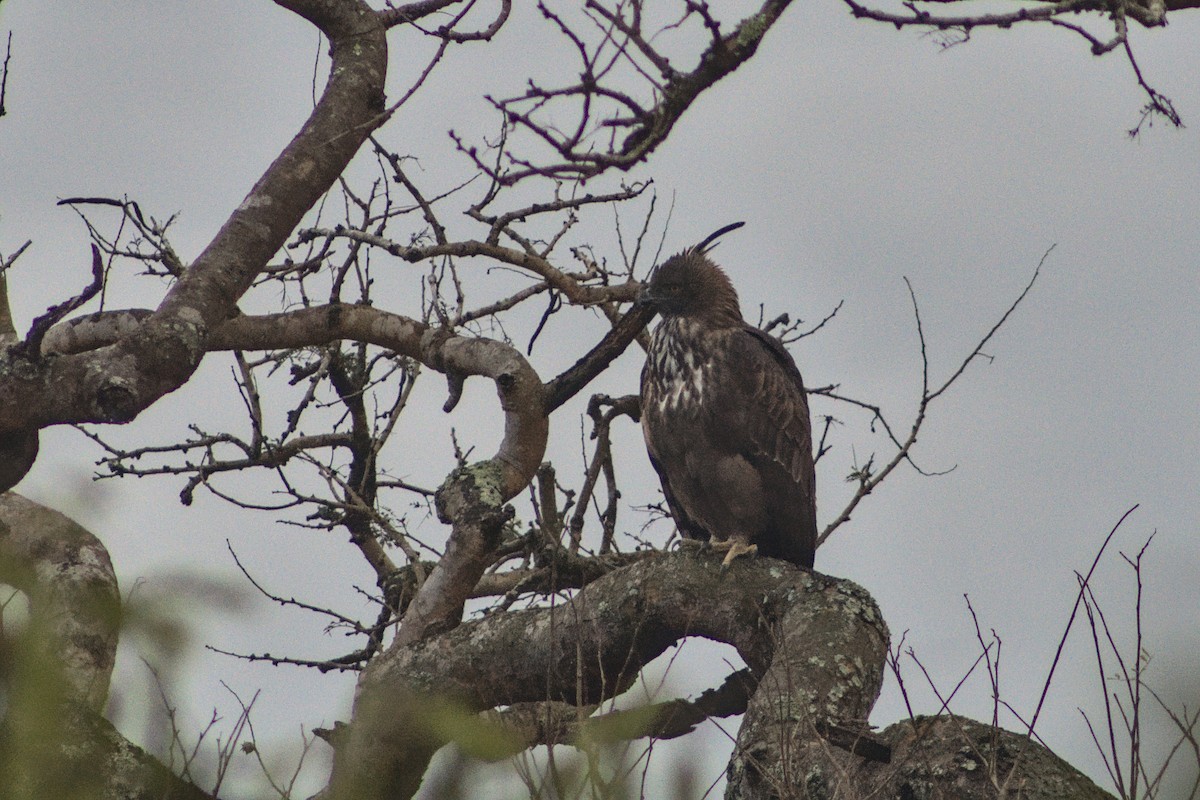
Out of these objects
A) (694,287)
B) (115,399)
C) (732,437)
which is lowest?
(115,399)

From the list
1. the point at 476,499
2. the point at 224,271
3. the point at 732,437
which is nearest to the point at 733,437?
the point at 732,437

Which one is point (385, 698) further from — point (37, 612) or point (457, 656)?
point (37, 612)

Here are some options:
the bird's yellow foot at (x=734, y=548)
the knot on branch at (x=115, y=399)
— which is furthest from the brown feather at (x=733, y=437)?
the knot on branch at (x=115, y=399)

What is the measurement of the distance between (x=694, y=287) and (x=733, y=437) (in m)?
0.94

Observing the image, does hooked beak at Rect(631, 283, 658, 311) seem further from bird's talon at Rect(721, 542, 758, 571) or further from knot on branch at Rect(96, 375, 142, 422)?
knot on branch at Rect(96, 375, 142, 422)

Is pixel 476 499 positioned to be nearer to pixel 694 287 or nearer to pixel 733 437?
pixel 733 437

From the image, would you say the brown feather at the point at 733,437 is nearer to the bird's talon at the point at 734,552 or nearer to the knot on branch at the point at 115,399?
the bird's talon at the point at 734,552

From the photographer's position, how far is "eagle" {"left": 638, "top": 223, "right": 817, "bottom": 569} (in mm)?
5422

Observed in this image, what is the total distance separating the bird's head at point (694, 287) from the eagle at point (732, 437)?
15 cm

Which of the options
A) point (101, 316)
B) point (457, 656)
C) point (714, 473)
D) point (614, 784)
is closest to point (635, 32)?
point (614, 784)

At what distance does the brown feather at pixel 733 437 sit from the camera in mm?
5422

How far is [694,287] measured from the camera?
6043mm

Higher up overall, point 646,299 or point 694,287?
point 694,287

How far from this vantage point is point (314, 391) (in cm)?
557
